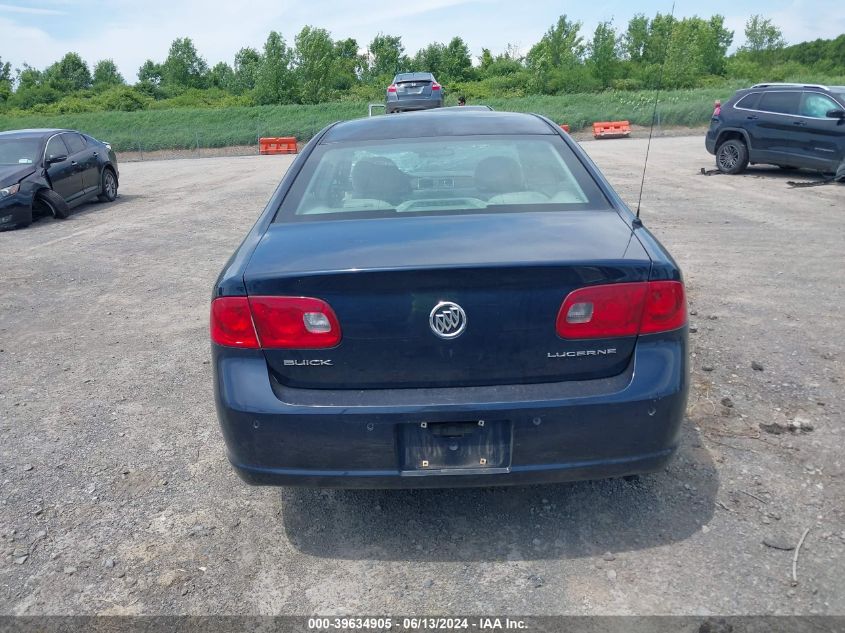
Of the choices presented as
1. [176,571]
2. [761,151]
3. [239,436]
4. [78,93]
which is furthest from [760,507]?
[78,93]

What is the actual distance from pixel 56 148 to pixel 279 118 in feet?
118

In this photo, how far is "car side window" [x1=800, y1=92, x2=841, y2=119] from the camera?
13.1 meters

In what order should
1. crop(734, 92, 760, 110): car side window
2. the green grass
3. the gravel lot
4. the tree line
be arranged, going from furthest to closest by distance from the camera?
the tree line → the green grass → crop(734, 92, 760, 110): car side window → the gravel lot

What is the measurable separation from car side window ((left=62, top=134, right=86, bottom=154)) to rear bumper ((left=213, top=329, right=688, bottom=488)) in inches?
482

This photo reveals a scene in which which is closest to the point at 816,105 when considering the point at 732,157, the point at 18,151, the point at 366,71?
the point at 732,157

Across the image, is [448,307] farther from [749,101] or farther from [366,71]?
[366,71]

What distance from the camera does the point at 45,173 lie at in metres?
12.4

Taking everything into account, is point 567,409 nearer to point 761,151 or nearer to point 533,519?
point 533,519

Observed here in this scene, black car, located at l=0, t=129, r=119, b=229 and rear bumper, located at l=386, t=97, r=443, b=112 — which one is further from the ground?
black car, located at l=0, t=129, r=119, b=229

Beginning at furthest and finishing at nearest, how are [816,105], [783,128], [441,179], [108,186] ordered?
[108,186], [783,128], [816,105], [441,179]

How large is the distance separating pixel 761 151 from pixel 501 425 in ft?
44.5

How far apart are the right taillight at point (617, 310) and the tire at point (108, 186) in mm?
13668

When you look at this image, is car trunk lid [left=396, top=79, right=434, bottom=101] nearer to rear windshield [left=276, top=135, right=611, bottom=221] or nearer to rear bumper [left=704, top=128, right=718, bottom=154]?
rear bumper [left=704, top=128, right=718, bottom=154]

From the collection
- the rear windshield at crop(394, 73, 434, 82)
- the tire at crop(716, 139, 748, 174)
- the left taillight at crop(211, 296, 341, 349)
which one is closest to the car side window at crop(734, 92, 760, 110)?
the tire at crop(716, 139, 748, 174)
